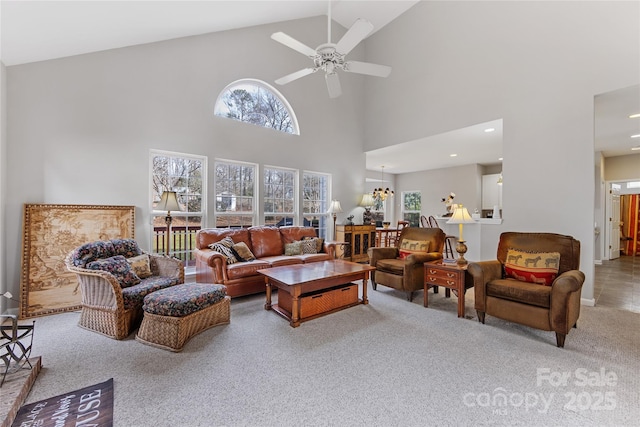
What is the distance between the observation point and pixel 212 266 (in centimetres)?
348

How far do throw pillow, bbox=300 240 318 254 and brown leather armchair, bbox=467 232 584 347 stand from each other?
2403mm

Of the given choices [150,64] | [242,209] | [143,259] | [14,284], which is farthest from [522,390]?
[150,64]

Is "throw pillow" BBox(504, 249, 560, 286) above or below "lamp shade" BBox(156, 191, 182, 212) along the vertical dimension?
below

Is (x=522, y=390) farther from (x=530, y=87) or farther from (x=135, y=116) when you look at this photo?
(x=135, y=116)

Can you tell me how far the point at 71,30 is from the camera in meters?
2.84

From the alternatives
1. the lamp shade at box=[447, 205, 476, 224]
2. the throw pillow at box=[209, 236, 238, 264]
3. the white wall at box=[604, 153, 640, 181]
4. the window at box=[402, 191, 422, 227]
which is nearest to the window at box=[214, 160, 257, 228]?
the throw pillow at box=[209, 236, 238, 264]

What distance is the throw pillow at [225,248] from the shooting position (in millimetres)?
3756

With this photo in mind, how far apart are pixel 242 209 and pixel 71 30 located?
302cm

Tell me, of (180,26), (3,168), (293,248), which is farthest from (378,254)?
(3,168)

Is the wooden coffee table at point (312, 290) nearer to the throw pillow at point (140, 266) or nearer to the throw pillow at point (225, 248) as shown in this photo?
the throw pillow at point (225, 248)

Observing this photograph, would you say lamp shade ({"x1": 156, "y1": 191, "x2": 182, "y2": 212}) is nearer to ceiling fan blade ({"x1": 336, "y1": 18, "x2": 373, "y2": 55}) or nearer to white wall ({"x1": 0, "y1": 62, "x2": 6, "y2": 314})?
white wall ({"x1": 0, "y1": 62, "x2": 6, "y2": 314})

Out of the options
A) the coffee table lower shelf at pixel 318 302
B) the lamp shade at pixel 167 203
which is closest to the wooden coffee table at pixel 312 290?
the coffee table lower shelf at pixel 318 302

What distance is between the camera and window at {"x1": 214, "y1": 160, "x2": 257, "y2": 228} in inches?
183

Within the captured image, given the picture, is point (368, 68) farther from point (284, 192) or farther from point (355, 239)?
point (355, 239)
